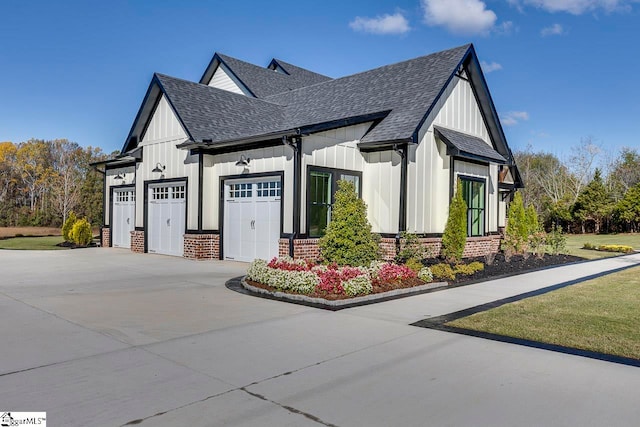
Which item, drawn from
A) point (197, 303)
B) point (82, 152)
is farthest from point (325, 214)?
point (82, 152)

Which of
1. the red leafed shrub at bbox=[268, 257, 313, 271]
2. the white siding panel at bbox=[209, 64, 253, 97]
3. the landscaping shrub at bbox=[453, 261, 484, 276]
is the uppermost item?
the white siding panel at bbox=[209, 64, 253, 97]

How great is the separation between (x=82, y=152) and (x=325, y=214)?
192ft

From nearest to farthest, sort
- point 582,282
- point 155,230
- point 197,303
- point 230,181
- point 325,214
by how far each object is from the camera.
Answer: point 197,303 → point 582,282 → point 325,214 → point 230,181 → point 155,230

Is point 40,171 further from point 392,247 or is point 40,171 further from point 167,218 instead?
point 392,247

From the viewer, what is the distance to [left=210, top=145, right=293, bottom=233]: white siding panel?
1341 centimetres

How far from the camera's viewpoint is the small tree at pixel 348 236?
34.0ft

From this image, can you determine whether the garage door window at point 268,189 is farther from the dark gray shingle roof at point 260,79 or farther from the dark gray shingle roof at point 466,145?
the dark gray shingle roof at point 260,79

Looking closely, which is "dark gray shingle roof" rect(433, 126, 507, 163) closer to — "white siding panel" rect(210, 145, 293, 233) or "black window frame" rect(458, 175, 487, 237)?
"black window frame" rect(458, 175, 487, 237)

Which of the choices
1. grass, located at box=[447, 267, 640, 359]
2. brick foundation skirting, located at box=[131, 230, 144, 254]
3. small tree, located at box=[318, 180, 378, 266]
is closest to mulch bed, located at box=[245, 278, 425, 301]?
small tree, located at box=[318, 180, 378, 266]

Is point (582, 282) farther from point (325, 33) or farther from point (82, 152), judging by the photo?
point (82, 152)

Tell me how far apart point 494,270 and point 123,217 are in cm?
1566

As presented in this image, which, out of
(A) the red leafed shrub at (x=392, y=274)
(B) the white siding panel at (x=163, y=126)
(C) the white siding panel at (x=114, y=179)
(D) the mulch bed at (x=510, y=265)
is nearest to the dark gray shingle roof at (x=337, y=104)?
(B) the white siding panel at (x=163, y=126)

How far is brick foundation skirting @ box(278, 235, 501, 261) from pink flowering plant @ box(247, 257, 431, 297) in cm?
245

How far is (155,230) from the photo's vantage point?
17.9m
